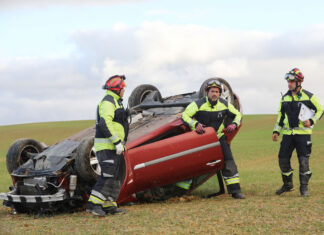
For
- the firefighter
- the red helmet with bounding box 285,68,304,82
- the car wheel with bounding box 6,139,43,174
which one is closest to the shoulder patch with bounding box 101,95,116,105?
the firefighter

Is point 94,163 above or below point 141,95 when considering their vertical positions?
below

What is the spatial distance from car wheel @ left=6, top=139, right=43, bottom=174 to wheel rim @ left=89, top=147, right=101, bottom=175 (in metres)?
1.46

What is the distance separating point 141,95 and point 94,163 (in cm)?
331

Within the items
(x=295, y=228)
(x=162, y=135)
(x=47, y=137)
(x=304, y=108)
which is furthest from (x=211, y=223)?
(x=47, y=137)

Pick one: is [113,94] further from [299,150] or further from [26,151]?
[299,150]

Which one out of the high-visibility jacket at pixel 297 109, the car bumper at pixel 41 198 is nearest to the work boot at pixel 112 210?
the car bumper at pixel 41 198

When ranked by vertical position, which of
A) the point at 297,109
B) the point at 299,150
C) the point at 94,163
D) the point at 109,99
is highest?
the point at 109,99

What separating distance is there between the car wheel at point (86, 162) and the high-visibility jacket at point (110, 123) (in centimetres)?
25

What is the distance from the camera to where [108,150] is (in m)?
6.78

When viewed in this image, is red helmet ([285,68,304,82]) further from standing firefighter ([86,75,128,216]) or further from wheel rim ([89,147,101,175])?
wheel rim ([89,147,101,175])

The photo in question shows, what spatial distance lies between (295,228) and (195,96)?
4499 mm

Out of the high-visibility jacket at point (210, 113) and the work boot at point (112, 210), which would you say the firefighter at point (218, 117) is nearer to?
the high-visibility jacket at point (210, 113)

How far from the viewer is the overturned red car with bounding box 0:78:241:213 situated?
7055mm

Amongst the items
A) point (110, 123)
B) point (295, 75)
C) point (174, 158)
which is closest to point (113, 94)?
point (110, 123)
